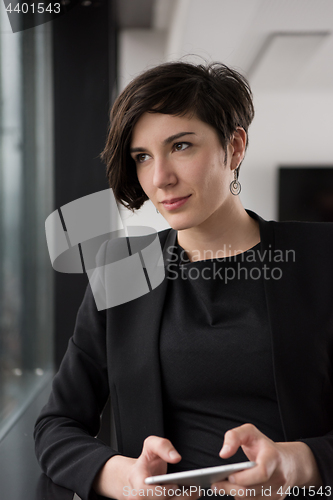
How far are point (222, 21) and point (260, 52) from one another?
736 millimetres

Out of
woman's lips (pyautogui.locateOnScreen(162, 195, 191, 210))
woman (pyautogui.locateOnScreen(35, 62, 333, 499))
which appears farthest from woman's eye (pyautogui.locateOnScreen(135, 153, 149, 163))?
woman's lips (pyautogui.locateOnScreen(162, 195, 191, 210))

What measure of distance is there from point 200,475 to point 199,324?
382 mm

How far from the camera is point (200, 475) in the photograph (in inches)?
26.0

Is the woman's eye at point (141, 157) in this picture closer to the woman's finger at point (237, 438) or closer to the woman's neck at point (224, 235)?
the woman's neck at point (224, 235)

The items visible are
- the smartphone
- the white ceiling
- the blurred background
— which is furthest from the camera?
the white ceiling

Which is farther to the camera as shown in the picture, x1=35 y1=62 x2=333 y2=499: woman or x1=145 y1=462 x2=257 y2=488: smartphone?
x1=35 y1=62 x2=333 y2=499: woman

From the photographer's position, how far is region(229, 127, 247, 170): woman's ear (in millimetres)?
1071

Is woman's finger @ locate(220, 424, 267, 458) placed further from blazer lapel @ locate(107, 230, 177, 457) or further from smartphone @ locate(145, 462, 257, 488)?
blazer lapel @ locate(107, 230, 177, 457)

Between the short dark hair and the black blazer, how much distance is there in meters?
0.24

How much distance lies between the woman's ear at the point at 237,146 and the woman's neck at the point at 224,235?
11 cm

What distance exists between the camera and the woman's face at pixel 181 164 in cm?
97

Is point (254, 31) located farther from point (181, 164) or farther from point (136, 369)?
point (136, 369)

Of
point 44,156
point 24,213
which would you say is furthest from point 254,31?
point 24,213

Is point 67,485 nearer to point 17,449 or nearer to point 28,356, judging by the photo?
point 17,449
